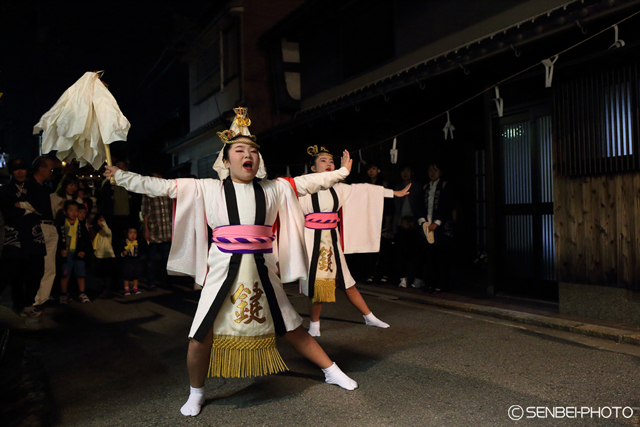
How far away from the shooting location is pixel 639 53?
528 cm

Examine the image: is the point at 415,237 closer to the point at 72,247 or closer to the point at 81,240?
the point at 81,240

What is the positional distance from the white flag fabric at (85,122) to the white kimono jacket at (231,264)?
53 cm

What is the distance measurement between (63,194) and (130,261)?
170 cm

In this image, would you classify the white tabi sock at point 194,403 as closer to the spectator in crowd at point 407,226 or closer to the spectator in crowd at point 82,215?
the spectator in crowd at point 407,226

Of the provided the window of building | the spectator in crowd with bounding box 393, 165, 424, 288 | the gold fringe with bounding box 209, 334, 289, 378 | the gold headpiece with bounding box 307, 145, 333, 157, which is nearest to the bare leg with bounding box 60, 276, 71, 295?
the gold headpiece with bounding box 307, 145, 333, 157

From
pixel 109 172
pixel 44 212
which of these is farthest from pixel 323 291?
pixel 44 212

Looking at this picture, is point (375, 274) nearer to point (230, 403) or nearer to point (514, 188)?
point (514, 188)

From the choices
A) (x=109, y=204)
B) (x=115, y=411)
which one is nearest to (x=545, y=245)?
(x=115, y=411)

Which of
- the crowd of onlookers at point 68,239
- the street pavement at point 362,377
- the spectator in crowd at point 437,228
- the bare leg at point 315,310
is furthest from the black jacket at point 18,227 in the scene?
the spectator in crowd at point 437,228

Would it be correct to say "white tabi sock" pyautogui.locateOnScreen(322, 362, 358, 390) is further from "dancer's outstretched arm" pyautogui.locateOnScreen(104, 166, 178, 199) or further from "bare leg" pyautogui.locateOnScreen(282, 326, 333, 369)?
"dancer's outstretched arm" pyautogui.locateOnScreen(104, 166, 178, 199)

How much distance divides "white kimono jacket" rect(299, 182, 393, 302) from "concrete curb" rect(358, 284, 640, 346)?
63.6 inches

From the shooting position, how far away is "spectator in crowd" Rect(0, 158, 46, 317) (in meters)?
6.22

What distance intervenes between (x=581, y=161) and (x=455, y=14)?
4.75 m

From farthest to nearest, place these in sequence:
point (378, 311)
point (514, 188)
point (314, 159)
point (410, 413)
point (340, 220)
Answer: point (514, 188) → point (378, 311) → point (340, 220) → point (314, 159) → point (410, 413)
